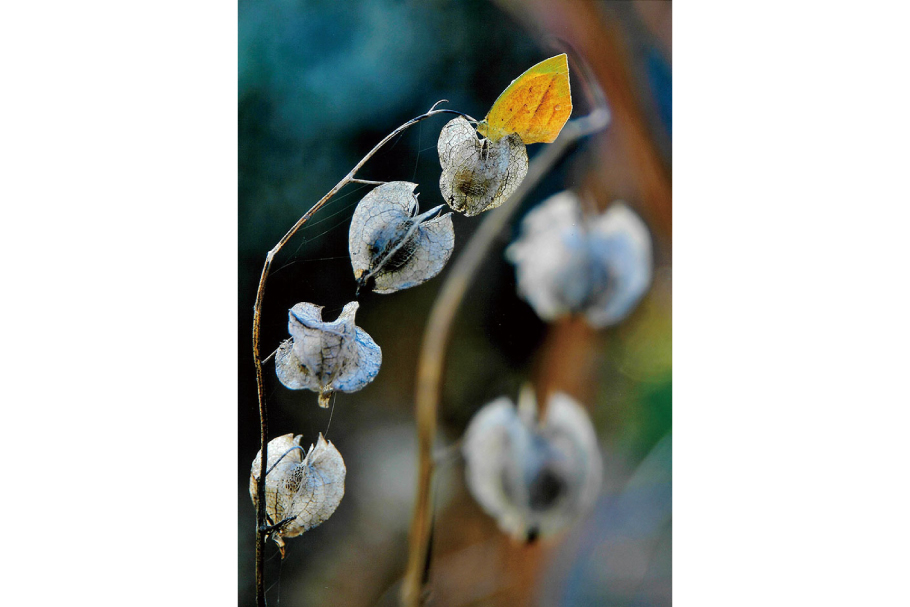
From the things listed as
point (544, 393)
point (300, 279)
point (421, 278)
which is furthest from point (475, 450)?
point (300, 279)

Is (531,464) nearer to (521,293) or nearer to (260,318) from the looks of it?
(521,293)

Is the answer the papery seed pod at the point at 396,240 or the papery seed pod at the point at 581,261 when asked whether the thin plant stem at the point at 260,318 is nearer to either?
the papery seed pod at the point at 396,240

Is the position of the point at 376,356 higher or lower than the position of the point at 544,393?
higher

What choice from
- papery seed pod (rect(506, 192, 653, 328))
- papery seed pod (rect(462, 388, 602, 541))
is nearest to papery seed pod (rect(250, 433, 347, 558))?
papery seed pod (rect(462, 388, 602, 541))

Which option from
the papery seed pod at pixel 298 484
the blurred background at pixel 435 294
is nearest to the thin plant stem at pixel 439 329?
the blurred background at pixel 435 294

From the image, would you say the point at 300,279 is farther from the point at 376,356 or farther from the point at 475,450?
the point at 475,450

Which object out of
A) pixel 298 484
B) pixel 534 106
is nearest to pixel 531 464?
pixel 298 484

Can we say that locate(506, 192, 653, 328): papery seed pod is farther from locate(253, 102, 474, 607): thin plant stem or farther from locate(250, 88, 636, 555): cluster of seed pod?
locate(253, 102, 474, 607): thin plant stem
